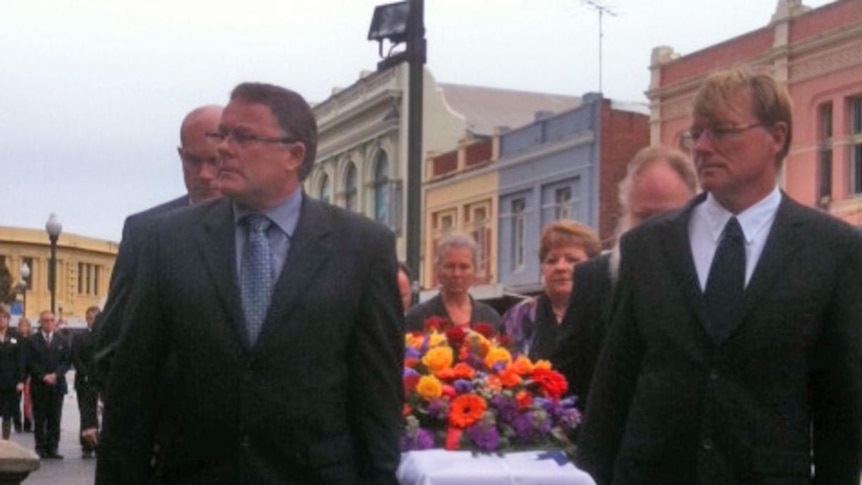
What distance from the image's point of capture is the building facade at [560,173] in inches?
1446

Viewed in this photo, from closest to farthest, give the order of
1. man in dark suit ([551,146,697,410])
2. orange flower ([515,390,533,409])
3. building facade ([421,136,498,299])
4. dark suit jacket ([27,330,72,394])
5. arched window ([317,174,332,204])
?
orange flower ([515,390,533,409]) < man in dark suit ([551,146,697,410]) < dark suit jacket ([27,330,72,394]) < building facade ([421,136,498,299]) < arched window ([317,174,332,204])

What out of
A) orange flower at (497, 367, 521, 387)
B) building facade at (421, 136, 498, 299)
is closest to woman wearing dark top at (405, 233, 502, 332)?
orange flower at (497, 367, 521, 387)

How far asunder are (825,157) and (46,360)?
14812mm

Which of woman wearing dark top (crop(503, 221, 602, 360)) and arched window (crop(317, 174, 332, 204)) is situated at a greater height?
arched window (crop(317, 174, 332, 204))

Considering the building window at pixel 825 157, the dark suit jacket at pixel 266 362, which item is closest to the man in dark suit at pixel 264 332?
→ the dark suit jacket at pixel 266 362

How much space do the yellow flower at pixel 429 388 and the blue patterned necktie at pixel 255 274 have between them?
3.68ft

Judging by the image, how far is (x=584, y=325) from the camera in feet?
19.9

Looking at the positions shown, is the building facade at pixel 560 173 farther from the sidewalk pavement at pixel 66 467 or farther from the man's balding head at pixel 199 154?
the man's balding head at pixel 199 154

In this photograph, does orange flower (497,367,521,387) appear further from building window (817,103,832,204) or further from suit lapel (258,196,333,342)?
building window (817,103,832,204)

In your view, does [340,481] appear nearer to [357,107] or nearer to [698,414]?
[698,414]

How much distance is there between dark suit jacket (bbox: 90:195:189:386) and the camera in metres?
4.53

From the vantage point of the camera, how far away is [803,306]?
4.20 m

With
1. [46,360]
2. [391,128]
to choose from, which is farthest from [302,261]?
[391,128]

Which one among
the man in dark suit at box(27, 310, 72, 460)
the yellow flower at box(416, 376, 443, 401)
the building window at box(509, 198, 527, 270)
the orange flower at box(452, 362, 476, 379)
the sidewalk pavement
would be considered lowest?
the sidewalk pavement
